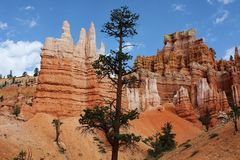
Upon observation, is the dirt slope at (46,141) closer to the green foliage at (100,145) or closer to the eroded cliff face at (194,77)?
the green foliage at (100,145)

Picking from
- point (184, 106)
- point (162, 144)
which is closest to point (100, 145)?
point (162, 144)

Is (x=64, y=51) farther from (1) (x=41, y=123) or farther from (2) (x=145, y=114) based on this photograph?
(2) (x=145, y=114)

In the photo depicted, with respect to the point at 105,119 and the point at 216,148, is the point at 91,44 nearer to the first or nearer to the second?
the point at 216,148

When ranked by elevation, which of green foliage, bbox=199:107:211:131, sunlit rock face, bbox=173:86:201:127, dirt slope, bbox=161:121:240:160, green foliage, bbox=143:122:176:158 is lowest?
green foliage, bbox=143:122:176:158

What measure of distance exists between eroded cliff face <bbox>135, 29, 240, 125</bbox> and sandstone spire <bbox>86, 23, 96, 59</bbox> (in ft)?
83.9

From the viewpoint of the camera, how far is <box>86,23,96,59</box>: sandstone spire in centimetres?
7871

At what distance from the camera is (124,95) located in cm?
9112

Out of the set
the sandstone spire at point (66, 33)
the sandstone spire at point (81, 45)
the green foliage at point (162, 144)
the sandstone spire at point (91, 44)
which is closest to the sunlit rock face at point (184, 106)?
the green foliage at point (162, 144)

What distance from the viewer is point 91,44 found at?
79875 millimetres

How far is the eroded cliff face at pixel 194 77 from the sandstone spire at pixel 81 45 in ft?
87.3

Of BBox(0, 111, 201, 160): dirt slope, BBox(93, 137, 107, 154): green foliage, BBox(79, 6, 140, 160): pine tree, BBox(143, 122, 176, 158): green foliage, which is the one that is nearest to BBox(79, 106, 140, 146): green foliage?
BBox(79, 6, 140, 160): pine tree

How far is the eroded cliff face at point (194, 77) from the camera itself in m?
101

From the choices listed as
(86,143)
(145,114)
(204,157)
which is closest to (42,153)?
(86,143)

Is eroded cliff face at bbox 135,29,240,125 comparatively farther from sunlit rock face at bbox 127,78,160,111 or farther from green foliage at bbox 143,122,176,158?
green foliage at bbox 143,122,176,158
